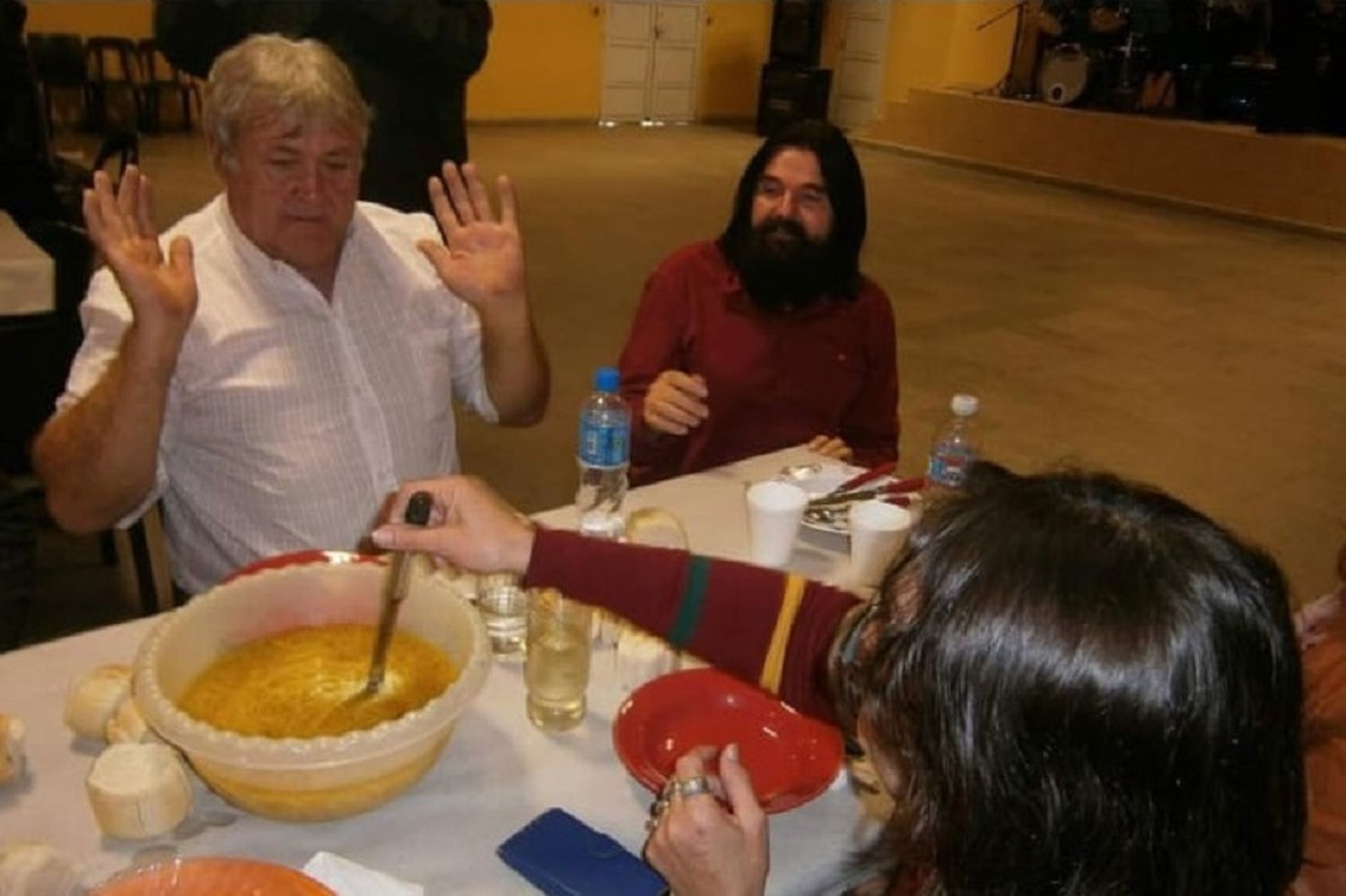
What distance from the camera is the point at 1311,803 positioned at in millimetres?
1188

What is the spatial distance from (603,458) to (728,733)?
1.82ft

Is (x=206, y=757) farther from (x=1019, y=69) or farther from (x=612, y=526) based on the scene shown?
(x=1019, y=69)

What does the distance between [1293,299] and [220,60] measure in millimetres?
6992

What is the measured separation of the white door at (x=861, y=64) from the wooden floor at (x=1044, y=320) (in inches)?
93.3

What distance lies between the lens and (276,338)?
1873 millimetres

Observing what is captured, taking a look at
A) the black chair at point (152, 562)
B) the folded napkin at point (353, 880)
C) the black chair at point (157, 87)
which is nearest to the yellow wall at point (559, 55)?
the black chair at point (157, 87)

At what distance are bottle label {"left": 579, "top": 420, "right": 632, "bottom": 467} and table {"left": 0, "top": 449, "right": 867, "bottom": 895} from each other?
394mm

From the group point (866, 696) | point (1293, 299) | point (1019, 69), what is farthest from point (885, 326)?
point (1019, 69)

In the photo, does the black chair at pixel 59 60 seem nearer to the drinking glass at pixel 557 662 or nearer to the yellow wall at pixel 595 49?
the yellow wall at pixel 595 49

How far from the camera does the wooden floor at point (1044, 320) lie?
428cm

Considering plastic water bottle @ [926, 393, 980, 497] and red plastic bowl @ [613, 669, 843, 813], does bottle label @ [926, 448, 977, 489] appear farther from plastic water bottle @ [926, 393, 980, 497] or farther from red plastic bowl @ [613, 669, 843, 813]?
red plastic bowl @ [613, 669, 843, 813]

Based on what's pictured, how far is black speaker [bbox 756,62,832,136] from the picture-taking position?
39.9 ft

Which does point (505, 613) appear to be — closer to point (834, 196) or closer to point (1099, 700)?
point (1099, 700)

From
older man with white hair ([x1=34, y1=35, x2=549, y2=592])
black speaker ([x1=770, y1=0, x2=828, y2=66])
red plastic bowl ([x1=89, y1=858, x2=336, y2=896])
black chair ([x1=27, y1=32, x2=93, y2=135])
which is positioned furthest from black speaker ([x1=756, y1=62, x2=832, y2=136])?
red plastic bowl ([x1=89, y1=858, x2=336, y2=896])
